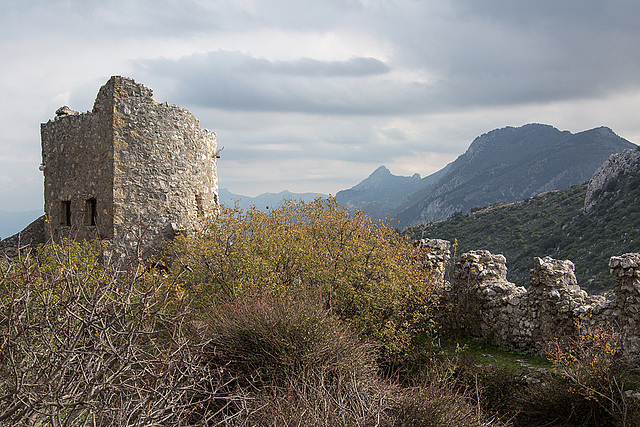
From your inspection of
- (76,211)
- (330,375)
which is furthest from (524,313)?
(76,211)

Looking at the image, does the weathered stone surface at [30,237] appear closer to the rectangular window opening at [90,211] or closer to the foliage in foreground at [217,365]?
the rectangular window opening at [90,211]

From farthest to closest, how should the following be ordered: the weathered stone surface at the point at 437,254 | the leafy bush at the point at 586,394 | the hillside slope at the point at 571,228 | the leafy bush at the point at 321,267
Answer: the hillside slope at the point at 571,228, the weathered stone surface at the point at 437,254, the leafy bush at the point at 321,267, the leafy bush at the point at 586,394

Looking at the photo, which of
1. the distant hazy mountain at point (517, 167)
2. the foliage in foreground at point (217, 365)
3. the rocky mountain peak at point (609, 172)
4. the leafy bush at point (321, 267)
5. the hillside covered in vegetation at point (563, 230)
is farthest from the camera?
the distant hazy mountain at point (517, 167)

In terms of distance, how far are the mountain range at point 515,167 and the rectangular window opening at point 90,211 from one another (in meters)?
37.9

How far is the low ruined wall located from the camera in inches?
414

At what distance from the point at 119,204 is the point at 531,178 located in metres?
59.2

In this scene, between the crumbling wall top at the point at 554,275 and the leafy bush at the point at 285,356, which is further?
the crumbling wall top at the point at 554,275

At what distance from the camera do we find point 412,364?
39.5 feet

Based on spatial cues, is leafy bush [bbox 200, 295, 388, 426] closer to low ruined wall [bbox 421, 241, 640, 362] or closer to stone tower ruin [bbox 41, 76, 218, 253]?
low ruined wall [bbox 421, 241, 640, 362]

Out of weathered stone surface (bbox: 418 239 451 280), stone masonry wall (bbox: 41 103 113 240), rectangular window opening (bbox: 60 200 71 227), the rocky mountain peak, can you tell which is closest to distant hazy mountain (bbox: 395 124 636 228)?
the rocky mountain peak

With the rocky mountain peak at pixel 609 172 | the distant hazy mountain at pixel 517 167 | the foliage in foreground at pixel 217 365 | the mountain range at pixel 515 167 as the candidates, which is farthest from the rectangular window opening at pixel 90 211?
the distant hazy mountain at pixel 517 167

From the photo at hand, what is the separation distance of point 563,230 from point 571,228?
2.36 feet

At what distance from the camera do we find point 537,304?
12742 mm

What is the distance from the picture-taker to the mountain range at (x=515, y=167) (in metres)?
62.5
